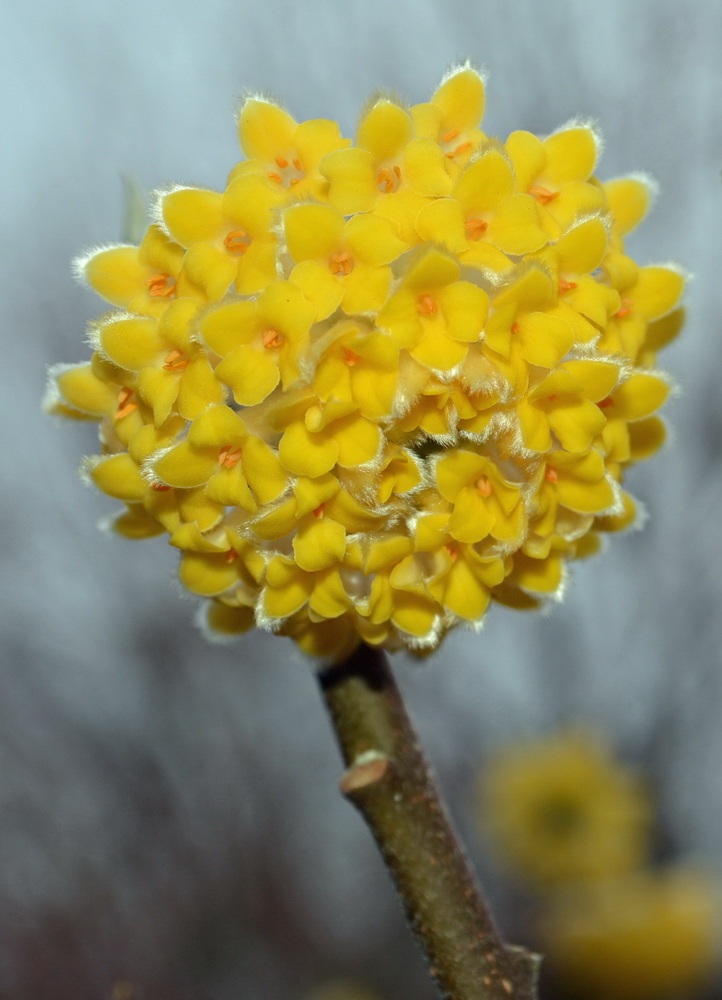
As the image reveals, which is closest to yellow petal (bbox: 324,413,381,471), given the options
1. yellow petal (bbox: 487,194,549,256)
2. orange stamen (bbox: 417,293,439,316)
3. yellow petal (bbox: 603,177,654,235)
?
orange stamen (bbox: 417,293,439,316)

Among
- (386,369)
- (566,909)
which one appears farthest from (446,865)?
(566,909)

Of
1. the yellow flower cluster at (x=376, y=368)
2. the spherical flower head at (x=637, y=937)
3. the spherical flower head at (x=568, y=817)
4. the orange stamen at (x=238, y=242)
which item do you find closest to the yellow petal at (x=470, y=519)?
the yellow flower cluster at (x=376, y=368)

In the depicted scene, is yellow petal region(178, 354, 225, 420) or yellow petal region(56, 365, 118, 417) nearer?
yellow petal region(178, 354, 225, 420)

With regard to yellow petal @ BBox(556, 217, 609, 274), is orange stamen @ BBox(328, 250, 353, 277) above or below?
above

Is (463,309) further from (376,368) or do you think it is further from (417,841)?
(417,841)

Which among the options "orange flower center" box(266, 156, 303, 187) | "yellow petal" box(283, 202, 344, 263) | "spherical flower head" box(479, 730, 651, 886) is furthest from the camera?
"spherical flower head" box(479, 730, 651, 886)

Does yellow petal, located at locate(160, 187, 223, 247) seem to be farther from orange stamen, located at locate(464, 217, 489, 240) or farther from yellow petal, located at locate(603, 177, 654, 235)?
yellow petal, located at locate(603, 177, 654, 235)

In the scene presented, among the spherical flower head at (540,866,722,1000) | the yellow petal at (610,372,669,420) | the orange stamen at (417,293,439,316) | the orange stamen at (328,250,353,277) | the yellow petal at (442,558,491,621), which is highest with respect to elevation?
the orange stamen at (328,250,353,277)
